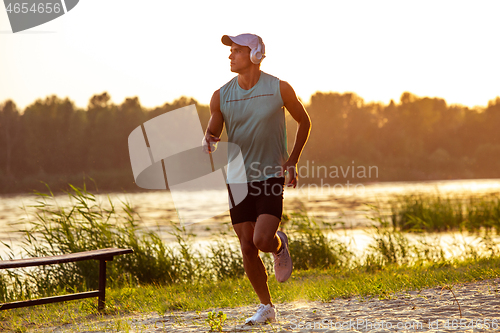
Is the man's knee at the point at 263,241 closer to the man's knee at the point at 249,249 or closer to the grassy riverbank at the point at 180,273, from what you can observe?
the man's knee at the point at 249,249

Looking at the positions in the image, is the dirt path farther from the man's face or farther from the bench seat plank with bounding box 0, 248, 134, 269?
the man's face

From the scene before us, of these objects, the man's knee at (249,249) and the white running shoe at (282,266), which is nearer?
the man's knee at (249,249)

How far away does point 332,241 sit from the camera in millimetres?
Result: 8438

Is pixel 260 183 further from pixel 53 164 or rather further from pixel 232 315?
pixel 53 164

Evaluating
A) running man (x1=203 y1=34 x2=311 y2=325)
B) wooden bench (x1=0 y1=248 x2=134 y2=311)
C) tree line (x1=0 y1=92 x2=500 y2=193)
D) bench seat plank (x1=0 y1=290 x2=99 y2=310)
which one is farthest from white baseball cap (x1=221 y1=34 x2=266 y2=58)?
tree line (x1=0 y1=92 x2=500 y2=193)

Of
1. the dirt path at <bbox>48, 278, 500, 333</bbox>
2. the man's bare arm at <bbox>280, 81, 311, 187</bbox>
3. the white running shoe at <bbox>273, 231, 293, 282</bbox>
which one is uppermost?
the man's bare arm at <bbox>280, 81, 311, 187</bbox>

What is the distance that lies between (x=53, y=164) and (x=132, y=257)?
49769mm

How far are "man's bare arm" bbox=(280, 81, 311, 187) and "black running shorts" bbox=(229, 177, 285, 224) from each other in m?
0.11

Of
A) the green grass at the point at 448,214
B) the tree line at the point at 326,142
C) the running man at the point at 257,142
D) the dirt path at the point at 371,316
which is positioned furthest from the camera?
the tree line at the point at 326,142

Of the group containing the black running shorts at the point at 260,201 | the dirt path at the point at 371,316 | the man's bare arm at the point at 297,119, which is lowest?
the dirt path at the point at 371,316

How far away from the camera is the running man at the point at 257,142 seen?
3904 mm

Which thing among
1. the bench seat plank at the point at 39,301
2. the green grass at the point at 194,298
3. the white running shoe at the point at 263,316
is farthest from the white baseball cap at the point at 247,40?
the bench seat plank at the point at 39,301

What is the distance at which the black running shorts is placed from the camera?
387cm

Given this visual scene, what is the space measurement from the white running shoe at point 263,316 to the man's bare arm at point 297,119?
980mm
